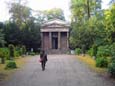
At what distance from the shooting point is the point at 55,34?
288 feet

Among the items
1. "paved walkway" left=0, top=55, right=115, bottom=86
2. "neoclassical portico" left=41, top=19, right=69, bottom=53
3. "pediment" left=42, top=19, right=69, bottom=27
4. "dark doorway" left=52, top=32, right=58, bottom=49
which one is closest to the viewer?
"paved walkway" left=0, top=55, right=115, bottom=86

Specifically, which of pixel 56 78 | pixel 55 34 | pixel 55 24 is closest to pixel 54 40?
pixel 55 34

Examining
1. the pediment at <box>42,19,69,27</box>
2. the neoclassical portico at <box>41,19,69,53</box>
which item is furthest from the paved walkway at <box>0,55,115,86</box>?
the pediment at <box>42,19,69,27</box>

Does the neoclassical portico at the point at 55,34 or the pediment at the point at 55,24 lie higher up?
the pediment at the point at 55,24

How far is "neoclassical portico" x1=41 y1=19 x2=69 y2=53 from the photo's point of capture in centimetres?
8531

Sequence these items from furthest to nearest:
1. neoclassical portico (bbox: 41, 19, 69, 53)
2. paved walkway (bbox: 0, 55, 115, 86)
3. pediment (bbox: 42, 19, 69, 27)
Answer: neoclassical portico (bbox: 41, 19, 69, 53) < pediment (bbox: 42, 19, 69, 27) < paved walkway (bbox: 0, 55, 115, 86)

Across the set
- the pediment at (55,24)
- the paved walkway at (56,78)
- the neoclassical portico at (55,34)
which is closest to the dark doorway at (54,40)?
the neoclassical portico at (55,34)

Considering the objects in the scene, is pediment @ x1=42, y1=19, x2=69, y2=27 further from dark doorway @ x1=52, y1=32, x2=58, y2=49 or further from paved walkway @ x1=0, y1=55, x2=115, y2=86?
paved walkway @ x1=0, y1=55, x2=115, y2=86

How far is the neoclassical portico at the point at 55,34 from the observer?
85312 millimetres

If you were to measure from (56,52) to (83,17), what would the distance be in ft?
59.5

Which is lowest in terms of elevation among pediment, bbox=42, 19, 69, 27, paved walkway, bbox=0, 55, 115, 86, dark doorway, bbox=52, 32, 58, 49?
dark doorway, bbox=52, 32, 58, 49

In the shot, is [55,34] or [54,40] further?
[54,40]

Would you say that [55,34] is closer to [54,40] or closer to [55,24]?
[54,40]

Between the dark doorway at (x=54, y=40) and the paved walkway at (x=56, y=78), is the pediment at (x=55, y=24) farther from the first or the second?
the paved walkway at (x=56, y=78)
